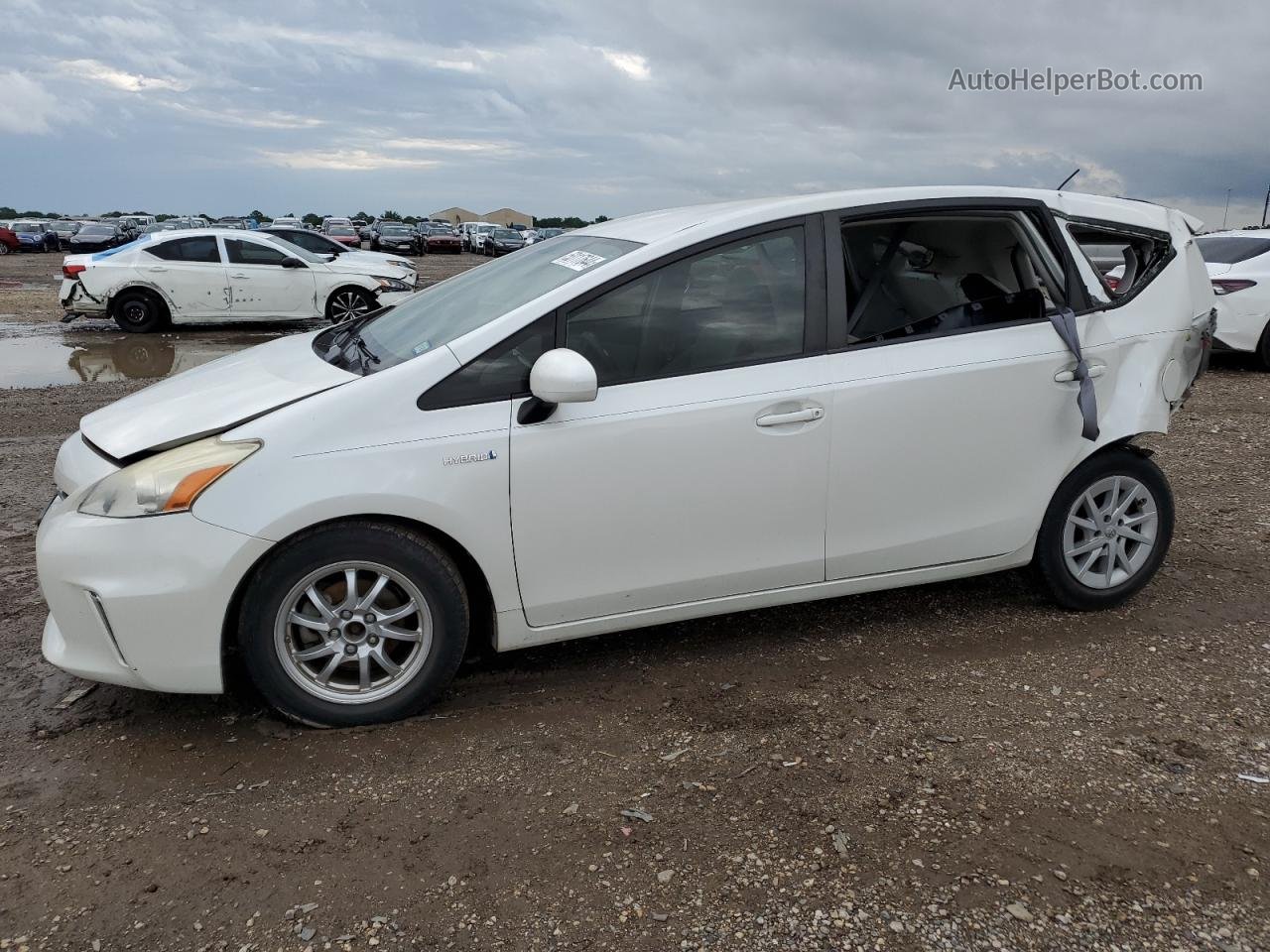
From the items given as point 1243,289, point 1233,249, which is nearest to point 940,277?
point 1243,289

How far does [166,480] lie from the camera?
10.3 feet

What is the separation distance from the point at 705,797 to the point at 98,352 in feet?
40.6

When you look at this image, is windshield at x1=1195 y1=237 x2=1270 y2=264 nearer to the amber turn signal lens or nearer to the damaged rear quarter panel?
the damaged rear quarter panel

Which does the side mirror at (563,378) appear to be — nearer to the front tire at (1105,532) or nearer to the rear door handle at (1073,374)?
the rear door handle at (1073,374)

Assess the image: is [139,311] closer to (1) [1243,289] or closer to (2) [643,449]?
(2) [643,449]

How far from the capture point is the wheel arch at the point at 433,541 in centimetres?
320

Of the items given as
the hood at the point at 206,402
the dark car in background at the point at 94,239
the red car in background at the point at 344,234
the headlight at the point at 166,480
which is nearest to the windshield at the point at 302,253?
the hood at the point at 206,402

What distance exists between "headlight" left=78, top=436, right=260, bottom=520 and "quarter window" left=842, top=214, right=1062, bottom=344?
221 cm

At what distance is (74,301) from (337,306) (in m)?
3.70

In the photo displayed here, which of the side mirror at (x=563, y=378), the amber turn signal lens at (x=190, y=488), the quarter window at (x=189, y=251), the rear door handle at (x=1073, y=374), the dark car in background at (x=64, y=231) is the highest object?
the dark car in background at (x=64, y=231)

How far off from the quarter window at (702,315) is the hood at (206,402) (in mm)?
892

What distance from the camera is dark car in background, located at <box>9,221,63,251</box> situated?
142 ft

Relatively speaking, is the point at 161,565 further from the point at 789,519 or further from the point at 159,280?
the point at 159,280

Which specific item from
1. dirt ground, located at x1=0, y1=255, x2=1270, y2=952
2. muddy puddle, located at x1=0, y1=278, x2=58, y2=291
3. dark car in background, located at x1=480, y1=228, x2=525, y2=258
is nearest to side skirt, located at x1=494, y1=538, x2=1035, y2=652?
dirt ground, located at x1=0, y1=255, x2=1270, y2=952
